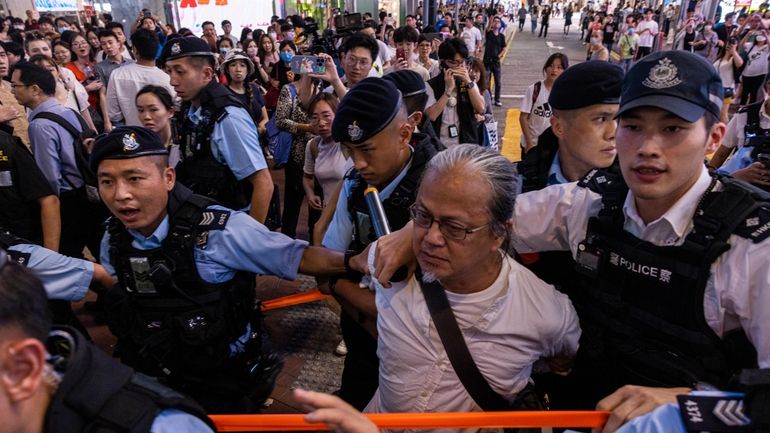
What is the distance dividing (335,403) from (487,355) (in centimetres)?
58

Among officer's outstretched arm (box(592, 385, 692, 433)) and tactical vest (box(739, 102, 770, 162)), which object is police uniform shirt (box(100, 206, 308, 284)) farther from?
tactical vest (box(739, 102, 770, 162))

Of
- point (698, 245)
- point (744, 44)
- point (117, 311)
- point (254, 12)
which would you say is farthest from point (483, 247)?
point (254, 12)

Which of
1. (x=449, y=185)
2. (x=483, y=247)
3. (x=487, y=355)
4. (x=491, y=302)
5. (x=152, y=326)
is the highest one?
(x=449, y=185)

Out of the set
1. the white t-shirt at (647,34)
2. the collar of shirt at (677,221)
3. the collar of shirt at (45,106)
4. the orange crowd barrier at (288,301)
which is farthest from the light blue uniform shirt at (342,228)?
the white t-shirt at (647,34)

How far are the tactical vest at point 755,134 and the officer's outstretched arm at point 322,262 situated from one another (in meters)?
2.82

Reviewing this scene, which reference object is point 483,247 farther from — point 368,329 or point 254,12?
point 254,12

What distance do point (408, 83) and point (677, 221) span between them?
2385 millimetres

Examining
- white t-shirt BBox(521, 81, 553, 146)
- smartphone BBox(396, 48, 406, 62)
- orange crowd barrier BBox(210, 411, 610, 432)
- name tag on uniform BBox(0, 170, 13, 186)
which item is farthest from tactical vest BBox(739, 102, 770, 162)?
smartphone BBox(396, 48, 406, 62)

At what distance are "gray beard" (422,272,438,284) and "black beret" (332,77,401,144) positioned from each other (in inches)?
35.2

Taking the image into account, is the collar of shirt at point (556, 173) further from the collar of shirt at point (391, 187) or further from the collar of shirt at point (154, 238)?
the collar of shirt at point (154, 238)

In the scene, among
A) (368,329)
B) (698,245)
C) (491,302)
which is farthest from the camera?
(368,329)

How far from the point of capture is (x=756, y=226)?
4.61 feet

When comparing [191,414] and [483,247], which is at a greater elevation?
[483,247]

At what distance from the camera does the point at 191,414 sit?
131cm
